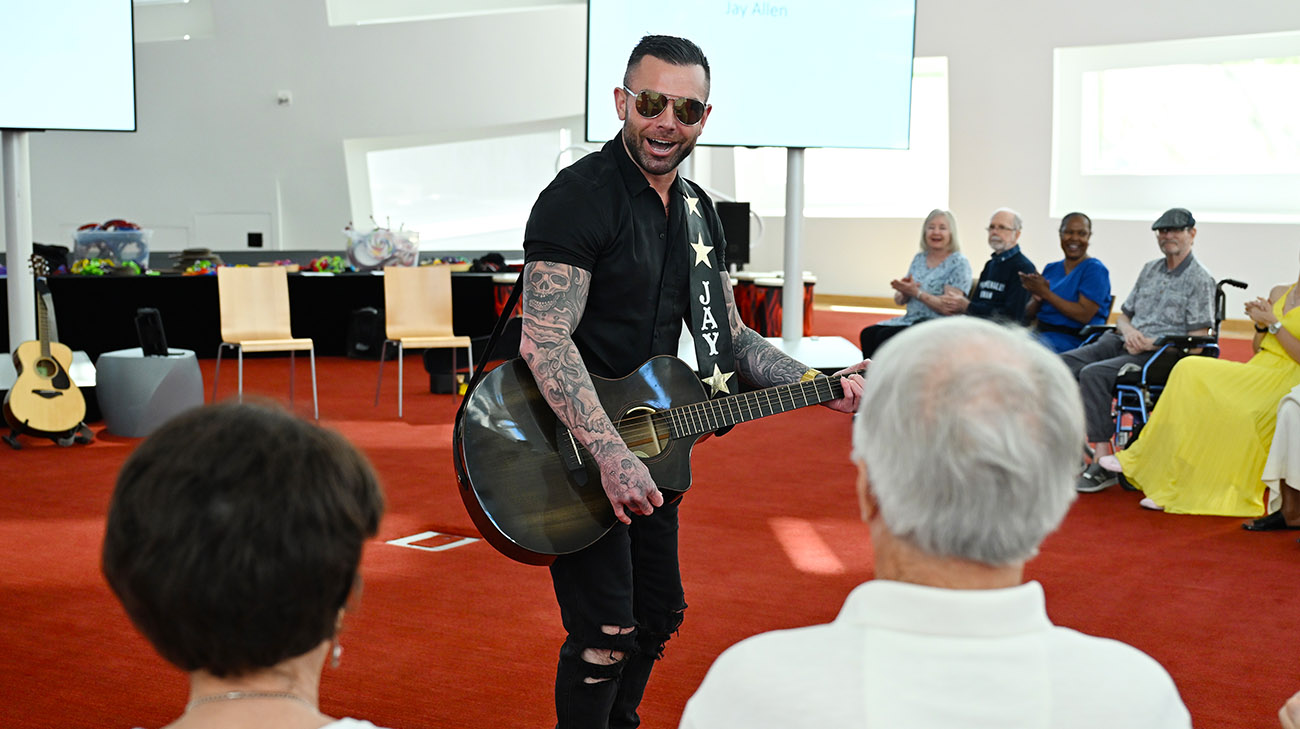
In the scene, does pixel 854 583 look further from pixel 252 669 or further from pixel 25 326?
pixel 25 326

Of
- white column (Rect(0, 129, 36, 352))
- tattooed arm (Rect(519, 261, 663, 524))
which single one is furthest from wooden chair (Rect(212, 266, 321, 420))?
tattooed arm (Rect(519, 261, 663, 524))

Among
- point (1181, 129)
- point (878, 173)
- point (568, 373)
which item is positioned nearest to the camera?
point (568, 373)

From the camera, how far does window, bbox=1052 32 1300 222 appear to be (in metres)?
11.4

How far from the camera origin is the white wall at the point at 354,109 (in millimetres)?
12367

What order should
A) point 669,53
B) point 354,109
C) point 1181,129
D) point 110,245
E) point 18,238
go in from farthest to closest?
point 354,109 < point 1181,129 < point 110,245 < point 18,238 < point 669,53

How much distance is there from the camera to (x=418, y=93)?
1287cm

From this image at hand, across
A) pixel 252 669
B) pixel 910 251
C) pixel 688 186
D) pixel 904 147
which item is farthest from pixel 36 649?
pixel 910 251

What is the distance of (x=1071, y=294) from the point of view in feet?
20.4

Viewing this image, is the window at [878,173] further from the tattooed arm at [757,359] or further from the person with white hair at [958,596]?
the person with white hair at [958,596]

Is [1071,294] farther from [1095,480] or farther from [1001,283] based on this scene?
[1095,480]

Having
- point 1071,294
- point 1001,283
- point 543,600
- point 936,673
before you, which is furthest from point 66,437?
point 936,673

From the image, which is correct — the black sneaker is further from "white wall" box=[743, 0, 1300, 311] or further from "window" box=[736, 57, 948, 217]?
"window" box=[736, 57, 948, 217]

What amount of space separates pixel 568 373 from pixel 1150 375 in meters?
4.09

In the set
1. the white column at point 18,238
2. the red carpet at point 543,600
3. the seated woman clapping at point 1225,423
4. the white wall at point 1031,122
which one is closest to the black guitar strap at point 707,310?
the red carpet at point 543,600
